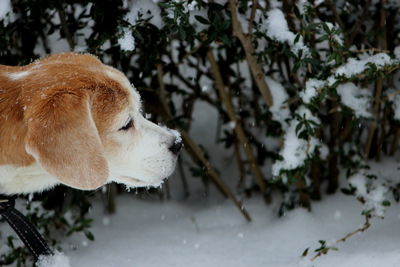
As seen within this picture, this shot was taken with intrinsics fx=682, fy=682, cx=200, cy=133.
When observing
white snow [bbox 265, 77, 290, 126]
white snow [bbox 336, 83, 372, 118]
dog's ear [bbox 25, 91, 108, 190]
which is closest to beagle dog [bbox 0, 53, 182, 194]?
dog's ear [bbox 25, 91, 108, 190]

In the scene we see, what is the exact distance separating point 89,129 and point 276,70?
176cm

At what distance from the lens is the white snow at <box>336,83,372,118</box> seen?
386cm

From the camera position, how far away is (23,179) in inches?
115

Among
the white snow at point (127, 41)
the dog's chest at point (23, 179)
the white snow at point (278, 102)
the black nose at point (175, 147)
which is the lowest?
the dog's chest at point (23, 179)

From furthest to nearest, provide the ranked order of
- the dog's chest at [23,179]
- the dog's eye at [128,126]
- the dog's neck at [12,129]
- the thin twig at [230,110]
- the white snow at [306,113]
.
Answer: the thin twig at [230,110] < the white snow at [306,113] < the dog's eye at [128,126] < the dog's chest at [23,179] < the dog's neck at [12,129]

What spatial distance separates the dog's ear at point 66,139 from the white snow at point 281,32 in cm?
128

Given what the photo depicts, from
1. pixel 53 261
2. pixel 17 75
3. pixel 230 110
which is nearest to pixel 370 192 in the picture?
pixel 230 110

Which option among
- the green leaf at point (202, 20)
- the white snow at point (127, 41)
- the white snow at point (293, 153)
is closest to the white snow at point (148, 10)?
the white snow at point (127, 41)

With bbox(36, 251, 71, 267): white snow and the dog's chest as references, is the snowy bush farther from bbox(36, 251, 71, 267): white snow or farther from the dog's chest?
the dog's chest

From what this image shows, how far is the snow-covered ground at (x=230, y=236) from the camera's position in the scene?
370 cm

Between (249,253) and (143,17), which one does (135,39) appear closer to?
(143,17)

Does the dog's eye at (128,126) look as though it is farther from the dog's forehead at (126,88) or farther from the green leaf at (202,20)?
the green leaf at (202,20)

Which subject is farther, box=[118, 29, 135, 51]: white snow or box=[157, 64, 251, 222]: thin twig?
box=[157, 64, 251, 222]: thin twig

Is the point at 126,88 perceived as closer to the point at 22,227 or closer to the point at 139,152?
the point at 139,152
